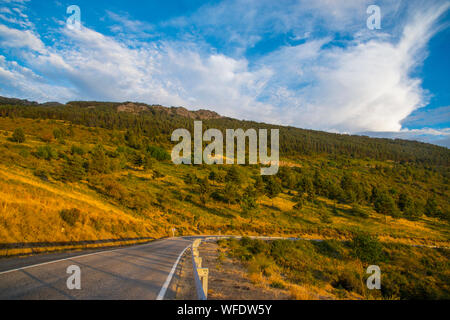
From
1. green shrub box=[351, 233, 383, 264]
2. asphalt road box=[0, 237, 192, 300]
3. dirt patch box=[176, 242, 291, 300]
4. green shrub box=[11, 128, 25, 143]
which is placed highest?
green shrub box=[11, 128, 25, 143]

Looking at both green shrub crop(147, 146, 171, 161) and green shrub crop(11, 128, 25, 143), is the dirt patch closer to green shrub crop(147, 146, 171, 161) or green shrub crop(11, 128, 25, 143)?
green shrub crop(11, 128, 25, 143)

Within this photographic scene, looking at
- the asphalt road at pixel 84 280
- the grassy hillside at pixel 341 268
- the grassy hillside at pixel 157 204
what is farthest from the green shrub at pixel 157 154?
the asphalt road at pixel 84 280

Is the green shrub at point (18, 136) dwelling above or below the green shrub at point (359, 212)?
above

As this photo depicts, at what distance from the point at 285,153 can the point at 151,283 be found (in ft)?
532

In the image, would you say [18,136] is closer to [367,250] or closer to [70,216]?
[70,216]

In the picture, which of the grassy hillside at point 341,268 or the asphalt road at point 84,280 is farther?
the grassy hillside at point 341,268

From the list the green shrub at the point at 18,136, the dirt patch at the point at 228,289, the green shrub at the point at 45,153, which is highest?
the green shrub at the point at 18,136

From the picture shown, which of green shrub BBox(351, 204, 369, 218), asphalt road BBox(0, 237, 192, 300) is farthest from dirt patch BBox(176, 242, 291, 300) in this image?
green shrub BBox(351, 204, 369, 218)

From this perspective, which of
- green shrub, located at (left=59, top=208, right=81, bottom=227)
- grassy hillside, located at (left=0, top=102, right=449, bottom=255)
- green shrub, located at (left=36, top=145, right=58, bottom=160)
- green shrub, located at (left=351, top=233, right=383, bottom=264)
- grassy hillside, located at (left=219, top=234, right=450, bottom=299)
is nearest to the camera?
grassy hillside, located at (left=219, top=234, right=450, bottom=299)

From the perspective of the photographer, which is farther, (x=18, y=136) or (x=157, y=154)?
(x=157, y=154)

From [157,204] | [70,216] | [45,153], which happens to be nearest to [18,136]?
[45,153]

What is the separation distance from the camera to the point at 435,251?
3008cm

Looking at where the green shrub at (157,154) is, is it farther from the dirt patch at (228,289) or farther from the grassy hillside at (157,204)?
the dirt patch at (228,289)
